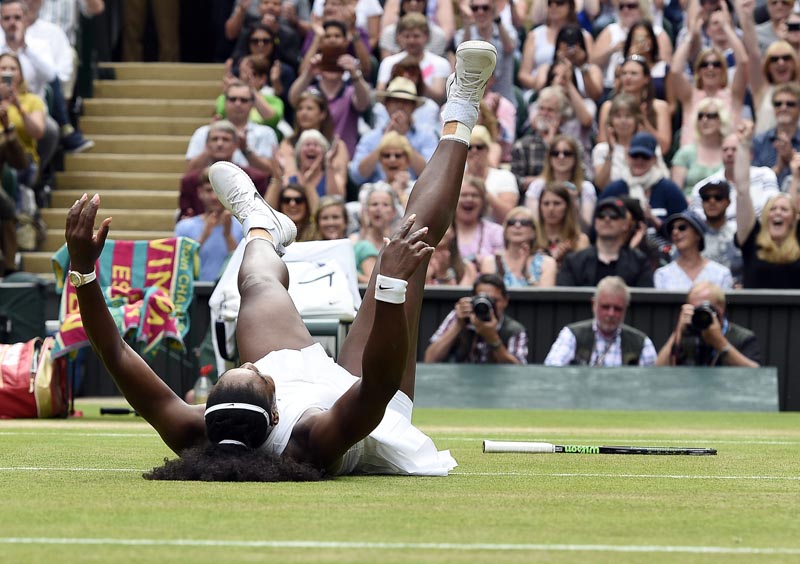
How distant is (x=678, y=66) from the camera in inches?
641

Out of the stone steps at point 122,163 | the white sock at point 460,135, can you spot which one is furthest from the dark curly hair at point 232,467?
the stone steps at point 122,163

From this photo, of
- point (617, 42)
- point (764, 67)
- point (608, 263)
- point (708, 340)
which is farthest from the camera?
point (617, 42)

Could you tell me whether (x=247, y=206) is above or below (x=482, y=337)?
above

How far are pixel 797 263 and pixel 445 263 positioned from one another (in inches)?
124

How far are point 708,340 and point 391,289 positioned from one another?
776 centimetres

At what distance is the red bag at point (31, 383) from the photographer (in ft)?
36.0

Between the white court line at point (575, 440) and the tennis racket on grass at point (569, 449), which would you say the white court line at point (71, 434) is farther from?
the tennis racket on grass at point (569, 449)

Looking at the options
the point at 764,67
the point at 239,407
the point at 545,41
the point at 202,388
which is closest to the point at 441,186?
the point at 239,407

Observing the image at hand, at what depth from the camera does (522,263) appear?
45.8ft

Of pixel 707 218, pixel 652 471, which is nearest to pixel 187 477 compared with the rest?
pixel 652 471

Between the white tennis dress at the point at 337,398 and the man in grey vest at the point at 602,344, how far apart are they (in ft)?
20.8

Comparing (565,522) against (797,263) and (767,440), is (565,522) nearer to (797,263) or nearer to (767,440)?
(767,440)

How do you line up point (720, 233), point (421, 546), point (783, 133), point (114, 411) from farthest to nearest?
point (783, 133) → point (720, 233) → point (114, 411) → point (421, 546)

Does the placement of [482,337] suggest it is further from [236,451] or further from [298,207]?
[236,451]
